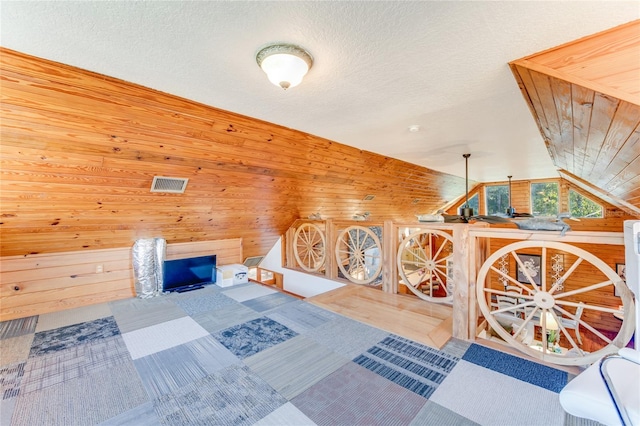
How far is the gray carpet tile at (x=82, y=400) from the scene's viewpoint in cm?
159

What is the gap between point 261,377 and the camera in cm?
193

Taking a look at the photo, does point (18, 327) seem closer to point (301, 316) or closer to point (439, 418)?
point (301, 316)

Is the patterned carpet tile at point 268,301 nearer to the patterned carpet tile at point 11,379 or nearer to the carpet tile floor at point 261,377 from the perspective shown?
the carpet tile floor at point 261,377

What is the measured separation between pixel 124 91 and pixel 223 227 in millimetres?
2778

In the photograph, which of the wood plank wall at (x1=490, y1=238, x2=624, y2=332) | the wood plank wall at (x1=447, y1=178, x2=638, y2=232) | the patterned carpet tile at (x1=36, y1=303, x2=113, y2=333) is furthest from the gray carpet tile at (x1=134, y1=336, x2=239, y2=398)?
the wood plank wall at (x1=490, y1=238, x2=624, y2=332)

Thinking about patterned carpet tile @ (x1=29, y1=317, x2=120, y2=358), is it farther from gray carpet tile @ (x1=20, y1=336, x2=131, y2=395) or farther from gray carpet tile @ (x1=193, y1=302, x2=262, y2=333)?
gray carpet tile @ (x1=193, y1=302, x2=262, y2=333)

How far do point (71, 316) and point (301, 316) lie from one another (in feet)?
9.30

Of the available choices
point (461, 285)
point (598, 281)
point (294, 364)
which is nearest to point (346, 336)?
point (294, 364)

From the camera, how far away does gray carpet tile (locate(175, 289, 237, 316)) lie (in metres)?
3.37

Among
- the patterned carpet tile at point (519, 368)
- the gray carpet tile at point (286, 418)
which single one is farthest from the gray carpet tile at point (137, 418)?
the patterned carpet tile at point (519, 368)

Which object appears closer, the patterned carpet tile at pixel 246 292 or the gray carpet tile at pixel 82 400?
the gray carpet tile at pixel 82 400

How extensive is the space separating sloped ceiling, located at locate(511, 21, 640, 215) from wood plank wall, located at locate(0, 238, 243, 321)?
509 cm

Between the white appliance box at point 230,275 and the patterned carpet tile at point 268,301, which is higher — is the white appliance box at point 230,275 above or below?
above

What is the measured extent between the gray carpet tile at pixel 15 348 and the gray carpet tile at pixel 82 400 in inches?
29.6
